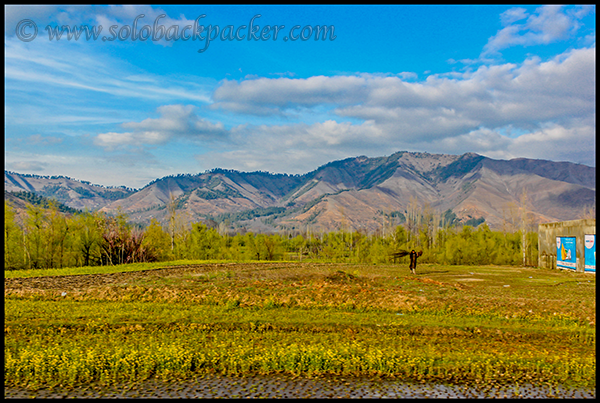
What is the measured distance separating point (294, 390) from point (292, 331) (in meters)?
5.48

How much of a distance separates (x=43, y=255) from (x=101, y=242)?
527cm

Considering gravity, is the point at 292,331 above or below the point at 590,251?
below

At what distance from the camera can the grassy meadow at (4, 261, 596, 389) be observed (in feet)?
34.3

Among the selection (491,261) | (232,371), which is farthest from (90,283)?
(491,261)

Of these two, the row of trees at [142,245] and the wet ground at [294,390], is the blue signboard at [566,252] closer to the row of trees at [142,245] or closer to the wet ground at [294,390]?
the row of trees at [142,245]

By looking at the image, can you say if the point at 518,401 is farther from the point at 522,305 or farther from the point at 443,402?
the point at 522,305

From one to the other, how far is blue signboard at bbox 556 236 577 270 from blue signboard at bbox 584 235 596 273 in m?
1.88

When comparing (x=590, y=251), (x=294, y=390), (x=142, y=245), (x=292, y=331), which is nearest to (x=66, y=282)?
(x=292, y=331)

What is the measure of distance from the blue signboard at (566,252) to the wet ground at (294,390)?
37.3 m

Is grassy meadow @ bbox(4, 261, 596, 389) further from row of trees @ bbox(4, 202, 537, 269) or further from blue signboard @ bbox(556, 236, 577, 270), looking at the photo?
row of trees @ bbox(4, 202, 537, 269)

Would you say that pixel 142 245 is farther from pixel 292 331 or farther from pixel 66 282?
pixel 292 331

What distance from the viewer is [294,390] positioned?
9.36m

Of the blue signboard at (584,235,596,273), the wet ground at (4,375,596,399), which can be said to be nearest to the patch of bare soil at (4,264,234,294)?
the wet ground at (4,375,596,399)

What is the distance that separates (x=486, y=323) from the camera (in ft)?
54.1
